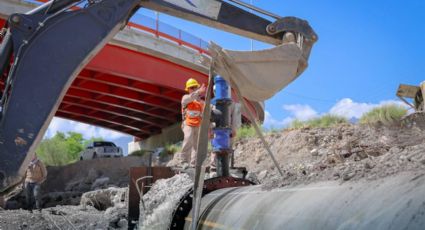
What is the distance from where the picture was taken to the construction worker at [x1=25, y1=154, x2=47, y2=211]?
10523mm

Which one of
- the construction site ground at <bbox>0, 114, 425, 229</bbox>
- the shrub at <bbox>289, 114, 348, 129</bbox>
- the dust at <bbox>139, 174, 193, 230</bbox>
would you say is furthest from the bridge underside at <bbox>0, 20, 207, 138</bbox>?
the dust at <bbox>139, 174, 193, 230</bbox>

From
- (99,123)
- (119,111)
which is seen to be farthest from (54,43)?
(99,123)

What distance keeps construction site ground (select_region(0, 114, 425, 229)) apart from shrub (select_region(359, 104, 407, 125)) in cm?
19

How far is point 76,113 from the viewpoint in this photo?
25.7 m

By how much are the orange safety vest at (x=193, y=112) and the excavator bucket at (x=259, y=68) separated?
4.60m

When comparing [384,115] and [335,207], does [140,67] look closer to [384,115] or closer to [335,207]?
[384,115]

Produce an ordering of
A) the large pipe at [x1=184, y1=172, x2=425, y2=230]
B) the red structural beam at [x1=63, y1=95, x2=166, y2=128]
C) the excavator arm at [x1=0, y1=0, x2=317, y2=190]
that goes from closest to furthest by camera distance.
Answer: the large pipe at [x1=184, y1=172, x2=425, y2=230]
the excavator arm at [x1=0, y1=0, x2=317, y2=190]
the red structural beam at [x1=63, y1=95, x2=166, y2=128]

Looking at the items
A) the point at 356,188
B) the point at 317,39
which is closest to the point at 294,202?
the point at 356,188

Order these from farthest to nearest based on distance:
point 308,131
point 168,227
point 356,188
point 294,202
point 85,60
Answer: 1. point 308,131
2. point 85,60
3. point 168,227
4. point 294,202
5. point 356,188

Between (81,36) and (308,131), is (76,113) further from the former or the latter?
(81,36)

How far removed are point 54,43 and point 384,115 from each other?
27.8 ft

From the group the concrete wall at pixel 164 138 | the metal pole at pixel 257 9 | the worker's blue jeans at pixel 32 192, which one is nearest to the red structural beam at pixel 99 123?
the concrete wall at pixel 164 138

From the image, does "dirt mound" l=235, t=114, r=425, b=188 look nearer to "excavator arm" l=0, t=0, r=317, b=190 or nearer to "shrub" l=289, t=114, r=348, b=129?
"shrub" l=289, t=114, r=348, b=129

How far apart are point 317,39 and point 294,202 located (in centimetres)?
298
